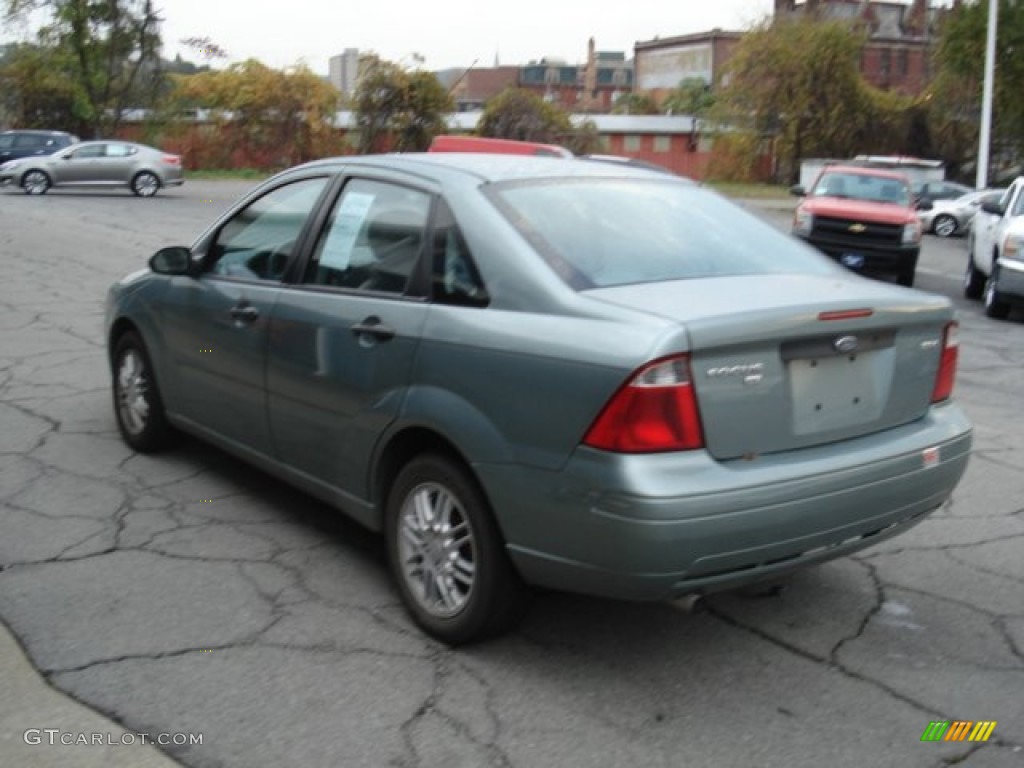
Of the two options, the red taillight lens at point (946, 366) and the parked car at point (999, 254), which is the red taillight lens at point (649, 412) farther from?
the parked car at point (999, 254)

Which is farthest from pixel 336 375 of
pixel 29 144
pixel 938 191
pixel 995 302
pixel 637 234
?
pixel 29 144

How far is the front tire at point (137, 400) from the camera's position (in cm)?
613

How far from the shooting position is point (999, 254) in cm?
1333

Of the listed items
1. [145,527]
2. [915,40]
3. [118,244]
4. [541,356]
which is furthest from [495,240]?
[915,40]

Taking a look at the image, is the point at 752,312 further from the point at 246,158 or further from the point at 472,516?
the point at 246,158

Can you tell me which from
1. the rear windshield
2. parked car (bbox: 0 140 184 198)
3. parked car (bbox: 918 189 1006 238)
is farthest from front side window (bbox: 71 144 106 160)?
the rear windshield

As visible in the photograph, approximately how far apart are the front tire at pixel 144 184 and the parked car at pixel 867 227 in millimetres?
20100

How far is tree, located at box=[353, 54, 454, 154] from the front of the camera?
A: 44781mm

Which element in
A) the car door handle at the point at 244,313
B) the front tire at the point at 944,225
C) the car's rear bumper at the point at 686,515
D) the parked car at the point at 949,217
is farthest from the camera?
the front tire at the point at 944,225

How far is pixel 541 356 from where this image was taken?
11.9 ft

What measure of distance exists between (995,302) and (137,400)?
10.5 meters

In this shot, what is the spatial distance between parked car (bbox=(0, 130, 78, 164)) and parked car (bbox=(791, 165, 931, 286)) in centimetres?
2651

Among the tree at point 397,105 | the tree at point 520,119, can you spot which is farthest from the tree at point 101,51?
the tree at point 520,119

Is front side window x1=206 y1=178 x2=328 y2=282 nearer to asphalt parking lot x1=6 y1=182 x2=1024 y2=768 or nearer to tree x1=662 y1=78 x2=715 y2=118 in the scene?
asphalt parking lot x1=6 y1=182 x2=1024 y2=768
